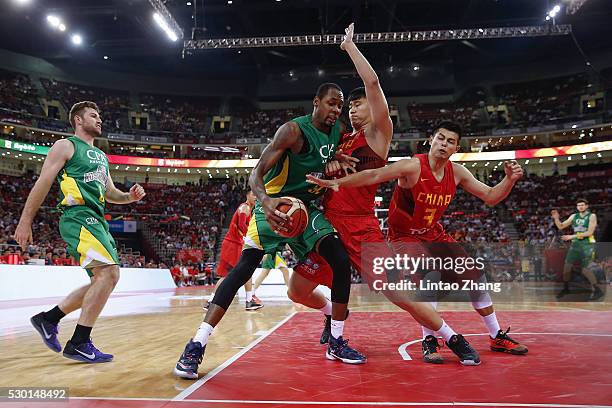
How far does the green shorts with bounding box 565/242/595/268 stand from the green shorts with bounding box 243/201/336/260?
7.79m

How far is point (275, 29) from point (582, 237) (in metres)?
23.4

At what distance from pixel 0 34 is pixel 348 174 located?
3375cm

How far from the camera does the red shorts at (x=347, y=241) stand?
385 centimetres

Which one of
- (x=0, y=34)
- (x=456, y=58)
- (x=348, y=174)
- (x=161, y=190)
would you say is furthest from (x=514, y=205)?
(x=0, y=34)

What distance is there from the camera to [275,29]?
94.4 feet

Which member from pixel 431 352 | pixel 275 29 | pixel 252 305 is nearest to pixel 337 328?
pixel 431 352

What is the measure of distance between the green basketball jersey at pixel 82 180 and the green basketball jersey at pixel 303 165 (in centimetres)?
131

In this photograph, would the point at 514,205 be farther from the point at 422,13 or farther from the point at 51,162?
the point at 51,162

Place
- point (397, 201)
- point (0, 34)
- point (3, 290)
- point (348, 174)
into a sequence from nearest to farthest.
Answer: point (348, 174) → point (397, 201) → point (3, 290) → point (0, 34)

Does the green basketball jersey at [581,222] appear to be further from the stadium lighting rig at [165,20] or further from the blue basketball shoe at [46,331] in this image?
the stadium lighting rig at [165,20]

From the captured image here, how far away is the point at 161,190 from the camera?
112 ft

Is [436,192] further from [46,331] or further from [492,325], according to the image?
[46,331]

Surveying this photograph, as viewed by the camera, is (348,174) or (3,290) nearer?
(348,174)

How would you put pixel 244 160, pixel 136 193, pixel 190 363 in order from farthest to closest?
pixel 244 160, pixel 136 193, pixel 190 363
